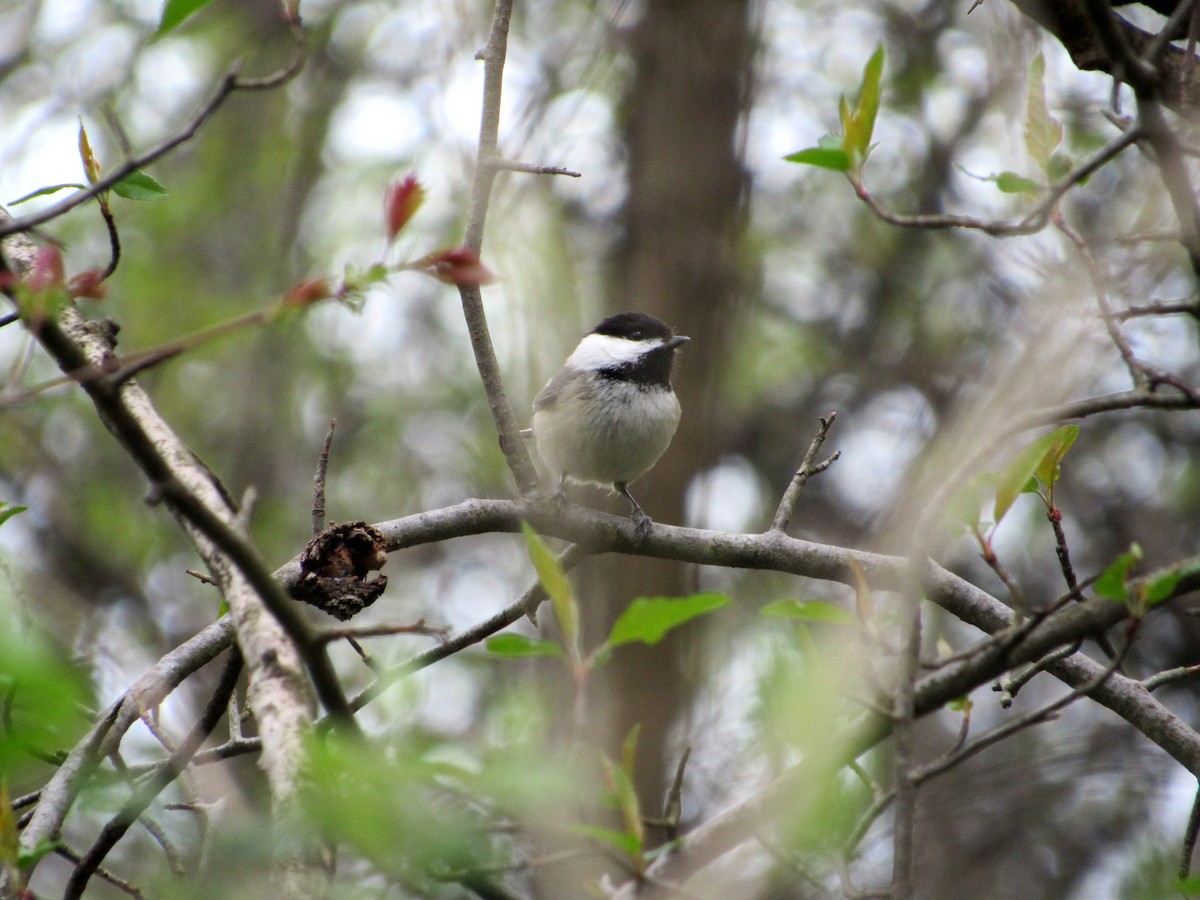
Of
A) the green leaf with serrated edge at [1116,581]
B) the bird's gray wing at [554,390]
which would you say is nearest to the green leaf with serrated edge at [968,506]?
the green leaf with serrated edge at [1116,581]

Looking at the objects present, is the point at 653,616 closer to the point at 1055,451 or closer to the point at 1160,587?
the point at 1160,587

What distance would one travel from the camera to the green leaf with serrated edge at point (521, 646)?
42.6 inches

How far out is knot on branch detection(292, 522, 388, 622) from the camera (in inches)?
80.5

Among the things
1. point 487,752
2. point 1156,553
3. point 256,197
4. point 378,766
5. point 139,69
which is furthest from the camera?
point 256,197

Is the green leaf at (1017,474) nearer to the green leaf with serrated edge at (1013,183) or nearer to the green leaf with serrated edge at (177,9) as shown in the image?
the green leaf with serrated edge at (1013,183)

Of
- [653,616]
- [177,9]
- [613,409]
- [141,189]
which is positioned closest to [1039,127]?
[653,616]

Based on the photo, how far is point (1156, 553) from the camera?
5398 mm

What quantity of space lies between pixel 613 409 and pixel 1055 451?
2.16 metres

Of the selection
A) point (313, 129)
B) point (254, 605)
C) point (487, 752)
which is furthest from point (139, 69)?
point (487, 752)

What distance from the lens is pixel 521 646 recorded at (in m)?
1.10

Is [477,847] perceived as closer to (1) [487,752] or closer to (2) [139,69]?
(1) [487,752]

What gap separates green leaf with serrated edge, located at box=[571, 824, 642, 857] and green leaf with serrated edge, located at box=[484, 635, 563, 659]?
0.17 m

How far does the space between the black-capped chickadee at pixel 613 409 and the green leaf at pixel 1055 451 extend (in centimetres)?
196

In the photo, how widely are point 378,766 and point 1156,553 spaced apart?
5429 millimetres
